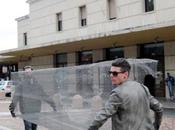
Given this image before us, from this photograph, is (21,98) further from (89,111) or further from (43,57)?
(43,57)

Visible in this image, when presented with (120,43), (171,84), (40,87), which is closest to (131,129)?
(40,87)

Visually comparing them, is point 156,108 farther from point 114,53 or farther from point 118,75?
point 114,53

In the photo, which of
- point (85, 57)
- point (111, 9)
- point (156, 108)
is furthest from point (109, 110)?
point (85, 57)

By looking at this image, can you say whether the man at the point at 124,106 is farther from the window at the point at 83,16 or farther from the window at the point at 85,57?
the window at the point at 83,16

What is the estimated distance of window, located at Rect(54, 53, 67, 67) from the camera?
3997cm

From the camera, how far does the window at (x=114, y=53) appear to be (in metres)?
32.5

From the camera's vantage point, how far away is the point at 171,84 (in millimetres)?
27078

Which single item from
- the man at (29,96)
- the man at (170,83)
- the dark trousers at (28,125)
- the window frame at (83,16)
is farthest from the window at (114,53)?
the dark trousers at (28,125)

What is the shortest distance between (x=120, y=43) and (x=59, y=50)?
8.88m

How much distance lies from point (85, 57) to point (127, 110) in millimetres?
31736

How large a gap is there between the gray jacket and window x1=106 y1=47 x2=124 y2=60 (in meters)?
26.8

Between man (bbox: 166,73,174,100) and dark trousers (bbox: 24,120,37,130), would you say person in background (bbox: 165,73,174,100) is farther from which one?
dark trousers (bbox: 24,120,37,130)

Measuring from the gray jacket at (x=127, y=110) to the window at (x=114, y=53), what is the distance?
88.1 feet

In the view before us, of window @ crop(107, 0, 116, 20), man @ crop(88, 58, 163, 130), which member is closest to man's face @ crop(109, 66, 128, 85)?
man @ crop(88, 58, 163, 130)
